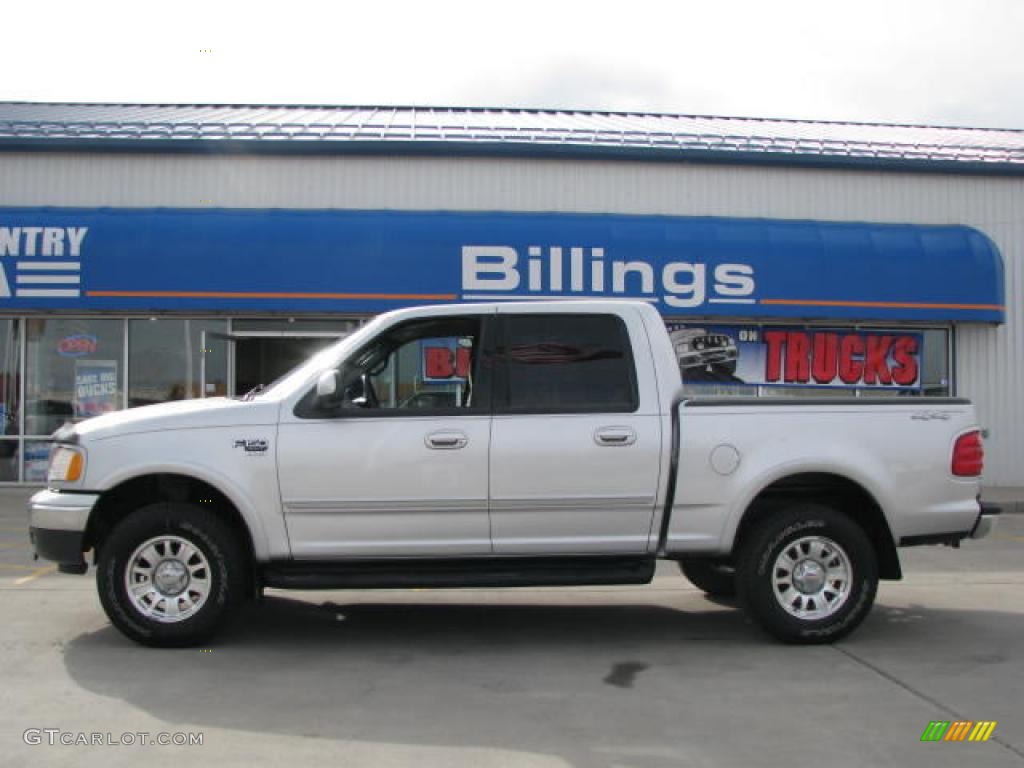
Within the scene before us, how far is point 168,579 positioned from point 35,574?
3.47m

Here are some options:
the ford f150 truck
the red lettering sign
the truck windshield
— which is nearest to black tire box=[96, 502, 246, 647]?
the ford f150 truck

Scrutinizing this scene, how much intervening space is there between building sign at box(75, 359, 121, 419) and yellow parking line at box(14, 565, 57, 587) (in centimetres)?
783

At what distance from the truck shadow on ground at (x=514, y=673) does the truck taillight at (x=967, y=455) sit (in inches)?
43.8

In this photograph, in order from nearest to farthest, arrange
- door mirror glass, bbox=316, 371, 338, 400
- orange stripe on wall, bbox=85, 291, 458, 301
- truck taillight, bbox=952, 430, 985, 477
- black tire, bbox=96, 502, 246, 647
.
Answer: door mirror glass, bbox=316, 371, 338, 400
black tire, bbox=96, 502, 246, 647
truck taillight, bbox=952, 430, 985, 477
orange stripe on wall, bbox=85, 291, 458, 301

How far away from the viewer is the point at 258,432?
5.82 metres

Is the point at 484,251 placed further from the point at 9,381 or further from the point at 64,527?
the point at 64,527

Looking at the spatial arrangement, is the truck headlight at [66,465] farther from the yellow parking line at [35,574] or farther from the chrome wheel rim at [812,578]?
the chrome wheel rim at [812,578]

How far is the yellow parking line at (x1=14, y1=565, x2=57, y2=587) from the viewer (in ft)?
26.8

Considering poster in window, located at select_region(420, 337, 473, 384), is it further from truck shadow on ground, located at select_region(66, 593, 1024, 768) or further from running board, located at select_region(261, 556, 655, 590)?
truck shadow on ground, located at select_region(66, 593, 1024, 768)

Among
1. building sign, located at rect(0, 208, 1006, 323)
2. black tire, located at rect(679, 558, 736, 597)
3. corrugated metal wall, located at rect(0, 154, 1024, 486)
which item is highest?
corrugated metal wall, located at rect(0, 154, 1024, 486)

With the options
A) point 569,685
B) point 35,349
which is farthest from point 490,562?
point 35,349

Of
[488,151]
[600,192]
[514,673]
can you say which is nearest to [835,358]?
[600,192]

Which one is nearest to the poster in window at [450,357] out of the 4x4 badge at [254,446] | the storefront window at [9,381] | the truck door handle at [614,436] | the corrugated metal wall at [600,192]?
the truck door handle at [614,436]

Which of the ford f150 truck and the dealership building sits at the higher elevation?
the dealership building
